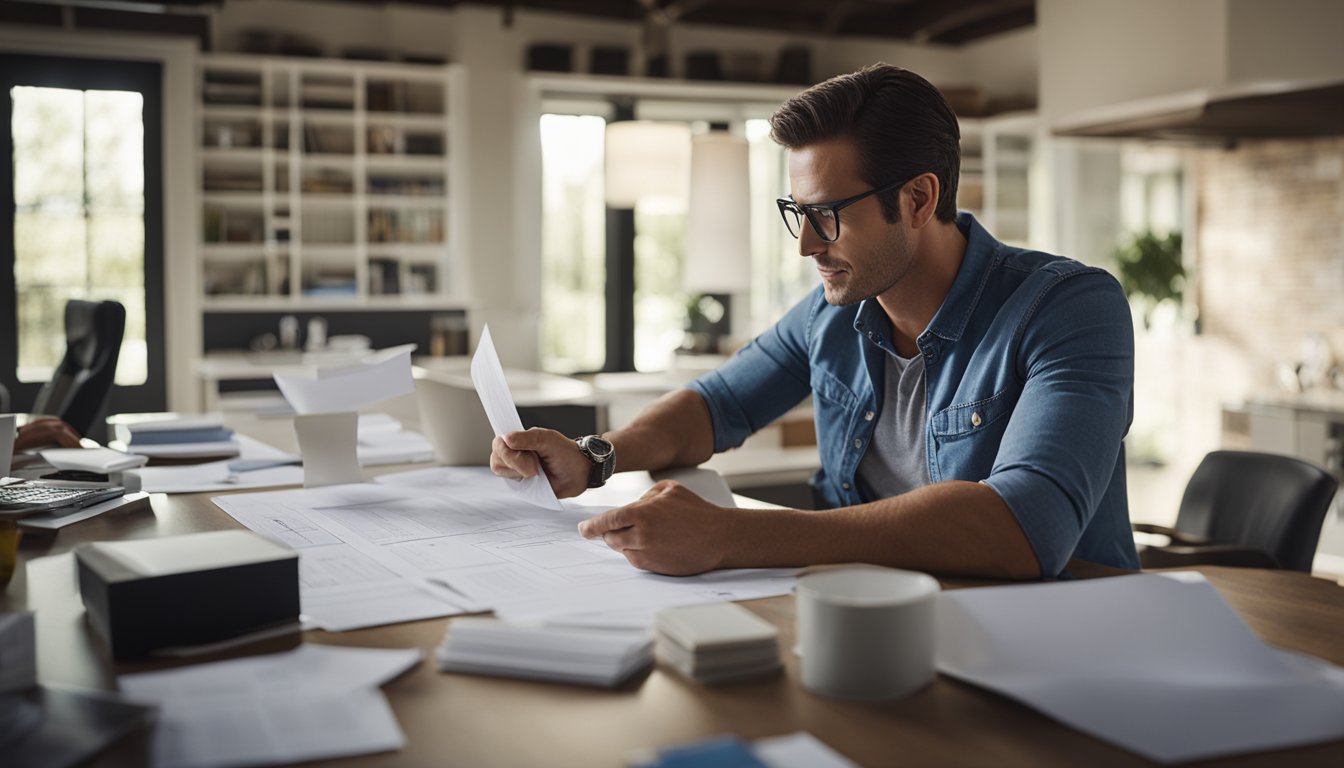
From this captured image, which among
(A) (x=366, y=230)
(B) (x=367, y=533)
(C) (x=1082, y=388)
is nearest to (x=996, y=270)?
(C) (x=1082, y=388)

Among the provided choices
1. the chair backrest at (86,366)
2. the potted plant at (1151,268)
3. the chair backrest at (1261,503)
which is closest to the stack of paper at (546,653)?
the chair backrest at (1261,503)

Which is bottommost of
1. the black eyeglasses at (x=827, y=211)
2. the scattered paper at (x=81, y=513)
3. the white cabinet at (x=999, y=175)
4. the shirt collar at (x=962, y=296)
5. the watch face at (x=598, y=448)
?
the scattered paper at (x=81, y=513)

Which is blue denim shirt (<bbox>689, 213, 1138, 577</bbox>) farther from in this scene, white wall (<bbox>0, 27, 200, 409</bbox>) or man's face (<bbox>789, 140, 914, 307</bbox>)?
white wall (<bbox>0, 27, 200, 409</bbox>)

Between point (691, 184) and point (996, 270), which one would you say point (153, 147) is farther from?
point (996, 270)

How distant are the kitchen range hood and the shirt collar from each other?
421 cm

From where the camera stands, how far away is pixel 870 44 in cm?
856

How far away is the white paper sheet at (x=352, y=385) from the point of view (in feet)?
6.73

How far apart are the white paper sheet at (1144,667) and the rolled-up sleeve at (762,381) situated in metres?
1.12

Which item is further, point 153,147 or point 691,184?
point 153,147

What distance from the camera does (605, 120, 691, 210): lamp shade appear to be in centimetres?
493

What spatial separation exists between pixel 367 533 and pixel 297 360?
5189mm

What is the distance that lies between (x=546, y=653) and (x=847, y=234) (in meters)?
0.97

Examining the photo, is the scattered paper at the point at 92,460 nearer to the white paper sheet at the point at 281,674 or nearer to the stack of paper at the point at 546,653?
the white paper sheet at the point at 281,674

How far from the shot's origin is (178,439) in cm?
242
